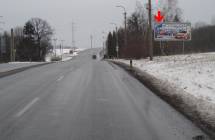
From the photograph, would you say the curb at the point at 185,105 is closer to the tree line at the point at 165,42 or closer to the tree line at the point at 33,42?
the tree line at the point at 165,42

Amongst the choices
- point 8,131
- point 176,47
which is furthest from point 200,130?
point 176,47

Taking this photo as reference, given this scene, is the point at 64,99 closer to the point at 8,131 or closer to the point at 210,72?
the point at 8,131

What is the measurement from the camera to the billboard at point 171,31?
44875 mm

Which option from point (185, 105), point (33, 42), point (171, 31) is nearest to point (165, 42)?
point (171, 31)

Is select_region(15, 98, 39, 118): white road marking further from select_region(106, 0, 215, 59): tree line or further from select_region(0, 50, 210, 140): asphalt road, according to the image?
select_region(106, 0, 215, 59): tree line

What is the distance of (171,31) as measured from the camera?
4566cm

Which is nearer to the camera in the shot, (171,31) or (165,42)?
(171,31)

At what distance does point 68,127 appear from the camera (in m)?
8.27

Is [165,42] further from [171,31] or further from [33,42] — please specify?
[33,42]

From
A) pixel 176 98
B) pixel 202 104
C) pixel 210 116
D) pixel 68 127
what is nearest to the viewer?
pixel 68 127

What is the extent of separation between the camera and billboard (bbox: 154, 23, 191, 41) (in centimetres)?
4488

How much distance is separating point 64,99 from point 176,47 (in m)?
50.8

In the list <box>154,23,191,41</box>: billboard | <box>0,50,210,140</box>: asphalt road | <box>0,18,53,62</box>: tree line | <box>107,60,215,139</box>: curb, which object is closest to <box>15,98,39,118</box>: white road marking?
<box>0,50,210,140</box>: asphalt road

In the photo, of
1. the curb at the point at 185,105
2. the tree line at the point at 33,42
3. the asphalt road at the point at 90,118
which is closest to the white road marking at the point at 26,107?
the asphalt road at the point at 90,118
